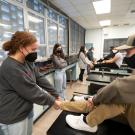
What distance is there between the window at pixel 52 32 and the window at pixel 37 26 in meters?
0.37

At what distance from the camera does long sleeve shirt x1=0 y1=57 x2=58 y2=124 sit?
1027mm

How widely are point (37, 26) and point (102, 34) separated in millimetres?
5892

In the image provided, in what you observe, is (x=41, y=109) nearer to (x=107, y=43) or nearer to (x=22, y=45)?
(x=22, y=45)

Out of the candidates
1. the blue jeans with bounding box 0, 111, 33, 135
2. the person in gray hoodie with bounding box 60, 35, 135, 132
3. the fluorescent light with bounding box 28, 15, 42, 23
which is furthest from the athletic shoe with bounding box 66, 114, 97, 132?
the fluorescent light with bounding box 28, 15, 42, 23

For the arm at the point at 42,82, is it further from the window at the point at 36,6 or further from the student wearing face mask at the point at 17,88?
the window at the point at 36,6

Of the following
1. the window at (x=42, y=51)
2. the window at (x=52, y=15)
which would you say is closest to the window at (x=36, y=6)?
the window at (x=52, y=15)

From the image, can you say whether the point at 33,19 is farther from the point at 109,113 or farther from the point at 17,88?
the point at 109,113

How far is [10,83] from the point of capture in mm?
1037

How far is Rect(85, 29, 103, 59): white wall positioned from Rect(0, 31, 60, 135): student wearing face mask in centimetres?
766

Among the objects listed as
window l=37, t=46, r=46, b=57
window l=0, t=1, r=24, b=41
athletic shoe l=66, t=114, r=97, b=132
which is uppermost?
window l=0, t=1, r=24, b=41

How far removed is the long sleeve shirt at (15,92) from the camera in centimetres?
103

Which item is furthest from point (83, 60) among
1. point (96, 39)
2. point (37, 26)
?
point (96, 39)

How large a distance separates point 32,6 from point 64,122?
2618 mm

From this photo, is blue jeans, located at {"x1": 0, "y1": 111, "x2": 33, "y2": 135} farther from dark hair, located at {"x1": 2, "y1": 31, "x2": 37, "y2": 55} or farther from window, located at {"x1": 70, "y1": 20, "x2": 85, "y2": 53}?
window, located at {"x1": 70, "y1": 20, "x2": 85, "y2": 53}
